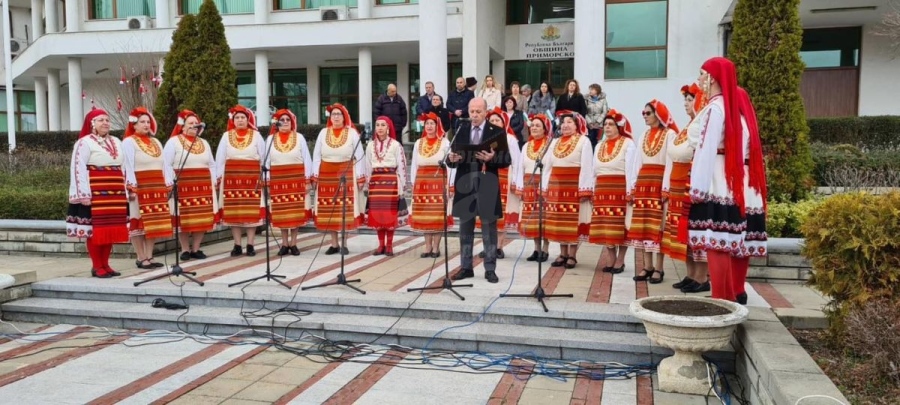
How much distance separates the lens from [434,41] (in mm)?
15680

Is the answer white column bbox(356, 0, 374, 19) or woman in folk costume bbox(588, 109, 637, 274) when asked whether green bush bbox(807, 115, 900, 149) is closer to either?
woman in folk costume bbox(588, 109, 637, 274)

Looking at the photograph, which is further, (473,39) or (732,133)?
(473,39)

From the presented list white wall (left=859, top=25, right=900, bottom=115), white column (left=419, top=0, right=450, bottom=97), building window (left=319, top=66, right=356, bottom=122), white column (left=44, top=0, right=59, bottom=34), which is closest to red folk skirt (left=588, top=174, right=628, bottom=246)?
white column (left=419, top=0, right=450, bottom=97)

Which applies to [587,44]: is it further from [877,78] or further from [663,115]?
[663,115]

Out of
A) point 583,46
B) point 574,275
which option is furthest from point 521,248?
point 583,46

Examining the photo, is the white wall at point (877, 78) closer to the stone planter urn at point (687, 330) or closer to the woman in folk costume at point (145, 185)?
the stone planter urn at point (687, 330)

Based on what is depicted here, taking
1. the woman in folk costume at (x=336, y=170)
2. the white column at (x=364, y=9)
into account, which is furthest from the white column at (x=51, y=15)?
the woman in folk costume at (x=336, y=170)

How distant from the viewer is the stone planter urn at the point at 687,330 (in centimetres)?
419

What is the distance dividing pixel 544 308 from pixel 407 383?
1399 mm

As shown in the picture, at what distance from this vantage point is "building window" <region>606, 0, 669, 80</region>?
1558 cm

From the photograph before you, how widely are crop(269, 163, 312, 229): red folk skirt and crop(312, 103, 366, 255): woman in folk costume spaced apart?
0.21m

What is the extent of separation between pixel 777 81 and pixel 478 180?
12.3ft

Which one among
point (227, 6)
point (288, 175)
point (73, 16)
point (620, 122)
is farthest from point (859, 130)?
point (73, 16)

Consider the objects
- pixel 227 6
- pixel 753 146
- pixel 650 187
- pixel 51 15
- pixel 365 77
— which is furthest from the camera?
pixel 51 15
